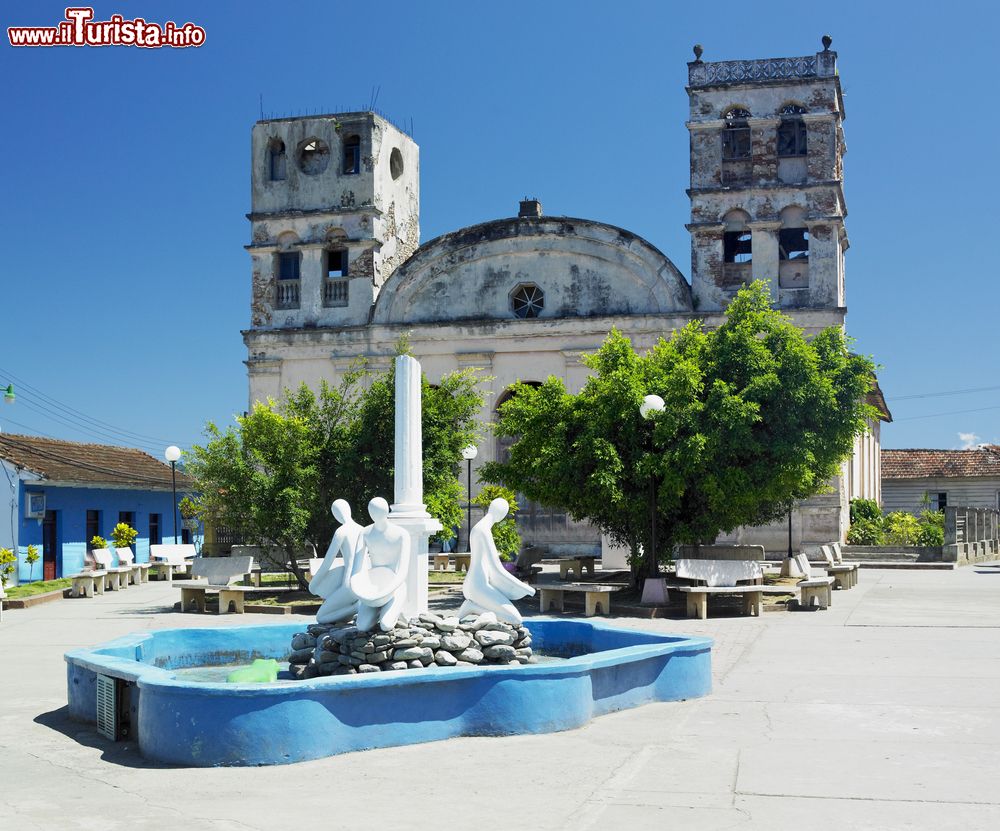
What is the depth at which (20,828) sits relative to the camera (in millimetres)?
6234

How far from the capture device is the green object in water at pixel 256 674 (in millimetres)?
10112

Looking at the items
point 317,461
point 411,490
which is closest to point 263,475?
point 317,461

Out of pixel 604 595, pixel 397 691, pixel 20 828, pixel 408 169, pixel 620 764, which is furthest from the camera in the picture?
pixel 408 169

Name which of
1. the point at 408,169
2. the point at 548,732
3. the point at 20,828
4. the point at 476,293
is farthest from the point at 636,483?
the point at 408,169

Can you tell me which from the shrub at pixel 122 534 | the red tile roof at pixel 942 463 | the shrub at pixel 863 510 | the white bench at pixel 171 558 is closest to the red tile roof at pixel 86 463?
the shrub at pixel 122 534

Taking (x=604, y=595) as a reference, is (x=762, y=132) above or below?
above

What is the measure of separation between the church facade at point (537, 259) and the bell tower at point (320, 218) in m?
0.05

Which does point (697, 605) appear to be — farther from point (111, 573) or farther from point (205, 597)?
point (111, 573)

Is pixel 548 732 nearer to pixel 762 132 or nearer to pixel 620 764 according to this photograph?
pixel 620 764

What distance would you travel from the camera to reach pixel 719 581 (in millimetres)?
17406

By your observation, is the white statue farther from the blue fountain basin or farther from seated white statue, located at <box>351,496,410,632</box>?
the blue fountain basin

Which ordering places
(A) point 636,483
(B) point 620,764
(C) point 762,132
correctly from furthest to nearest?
(C) point 762,132
(A) point 636,483
(B) point 620,764

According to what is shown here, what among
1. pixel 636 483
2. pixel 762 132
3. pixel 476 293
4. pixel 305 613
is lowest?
pixel 305 613

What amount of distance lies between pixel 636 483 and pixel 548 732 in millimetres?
10172
